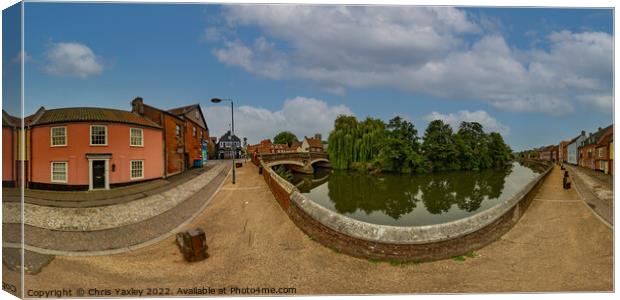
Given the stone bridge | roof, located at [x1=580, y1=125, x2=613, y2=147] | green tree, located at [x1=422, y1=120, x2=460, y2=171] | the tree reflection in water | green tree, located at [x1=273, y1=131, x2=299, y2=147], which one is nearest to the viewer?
roof, located at [x1=580, y1=125, x2=613, y2=147]

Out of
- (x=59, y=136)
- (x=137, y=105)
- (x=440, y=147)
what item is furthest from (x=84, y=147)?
(x=440, y=147)

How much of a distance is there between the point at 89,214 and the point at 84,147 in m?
0.74

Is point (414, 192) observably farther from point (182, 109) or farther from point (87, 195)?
point (87, 195)

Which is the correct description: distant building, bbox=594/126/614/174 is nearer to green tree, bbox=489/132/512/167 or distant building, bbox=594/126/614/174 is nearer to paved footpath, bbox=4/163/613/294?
paved footpath, bbox=4/163/613/294

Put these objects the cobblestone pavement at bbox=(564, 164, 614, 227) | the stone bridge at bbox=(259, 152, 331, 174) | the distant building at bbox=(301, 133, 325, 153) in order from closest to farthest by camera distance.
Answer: the cobblestone pavement at bbox=(564, 164, 614, 227), the distant building at bbox=(301, 133, 325, 153), the stone bridge at bbox=(259, 152, 331, 174)

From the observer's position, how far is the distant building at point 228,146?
3002 mm

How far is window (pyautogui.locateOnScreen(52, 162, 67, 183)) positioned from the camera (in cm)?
246

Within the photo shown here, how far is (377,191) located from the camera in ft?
16.2

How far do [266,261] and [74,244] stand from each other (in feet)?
6.79

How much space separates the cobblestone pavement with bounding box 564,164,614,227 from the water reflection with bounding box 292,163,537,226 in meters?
0.47

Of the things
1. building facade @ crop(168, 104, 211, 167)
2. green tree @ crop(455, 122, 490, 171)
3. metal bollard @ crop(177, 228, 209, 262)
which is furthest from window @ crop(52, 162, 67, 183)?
green tree @ crop(455, 122, 490, 171)

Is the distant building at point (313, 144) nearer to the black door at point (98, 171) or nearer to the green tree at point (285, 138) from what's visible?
the green tree at point (285, 138)

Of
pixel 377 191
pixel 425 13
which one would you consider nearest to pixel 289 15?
pixel 425 13

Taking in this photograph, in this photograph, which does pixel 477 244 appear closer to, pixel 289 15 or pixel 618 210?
pixel 618 210
